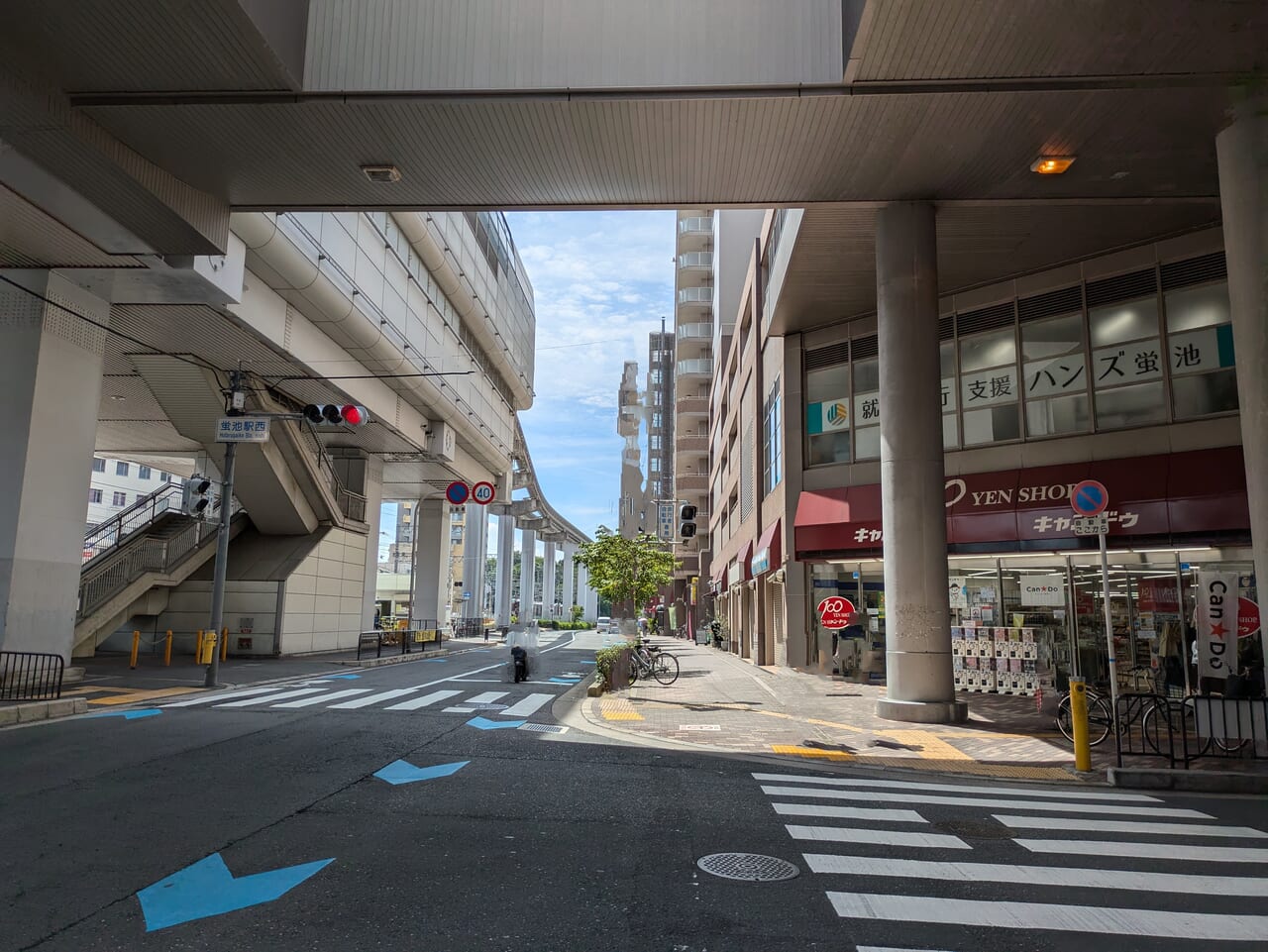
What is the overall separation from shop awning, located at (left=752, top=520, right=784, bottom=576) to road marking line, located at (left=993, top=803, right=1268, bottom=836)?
58.3ft

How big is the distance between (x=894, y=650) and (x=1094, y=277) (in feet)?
33.4

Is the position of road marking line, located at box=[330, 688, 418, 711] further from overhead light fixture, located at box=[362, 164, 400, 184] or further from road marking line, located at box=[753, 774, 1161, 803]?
overhead light fixture, located at box=[362, 164, 400, 184]

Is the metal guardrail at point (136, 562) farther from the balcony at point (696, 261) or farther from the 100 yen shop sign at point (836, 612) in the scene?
the balcony at point (696, 261)

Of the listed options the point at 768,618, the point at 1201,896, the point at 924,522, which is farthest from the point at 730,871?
the point at 768,618

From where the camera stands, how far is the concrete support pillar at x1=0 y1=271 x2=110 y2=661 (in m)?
16.8

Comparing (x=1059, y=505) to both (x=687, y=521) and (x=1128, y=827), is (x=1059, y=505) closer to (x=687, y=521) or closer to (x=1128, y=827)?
(x=687, y=521)

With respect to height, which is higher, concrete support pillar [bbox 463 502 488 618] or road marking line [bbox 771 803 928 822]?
concrete support pillar [bbox 463 502 488 618]

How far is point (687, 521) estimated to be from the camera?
15.9 meters

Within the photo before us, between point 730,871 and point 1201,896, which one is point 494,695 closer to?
point 730,871

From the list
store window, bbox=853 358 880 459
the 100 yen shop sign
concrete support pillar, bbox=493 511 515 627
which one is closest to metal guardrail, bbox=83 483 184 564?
the 100 yen shop sign

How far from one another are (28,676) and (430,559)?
34384 mm

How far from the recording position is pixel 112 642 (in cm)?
2827

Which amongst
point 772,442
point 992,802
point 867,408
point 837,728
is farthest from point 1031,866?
point 772,442

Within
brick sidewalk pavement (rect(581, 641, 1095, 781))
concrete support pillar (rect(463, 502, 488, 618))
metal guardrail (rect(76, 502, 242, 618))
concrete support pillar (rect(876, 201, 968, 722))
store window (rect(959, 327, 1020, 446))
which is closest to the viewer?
brick sidewalk pavement (rect(581, 641, 1095, 781))
